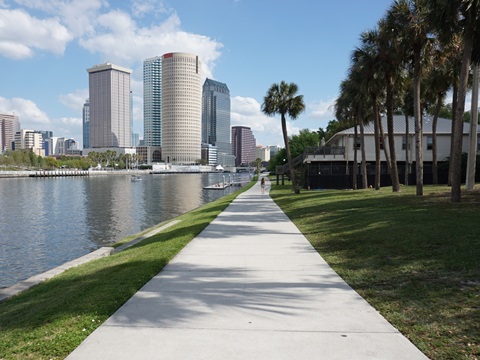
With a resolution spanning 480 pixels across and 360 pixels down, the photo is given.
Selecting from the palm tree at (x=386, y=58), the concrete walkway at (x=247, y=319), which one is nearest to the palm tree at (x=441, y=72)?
the palm tree at (x=386, y=58)

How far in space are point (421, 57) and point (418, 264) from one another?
55.4 ft

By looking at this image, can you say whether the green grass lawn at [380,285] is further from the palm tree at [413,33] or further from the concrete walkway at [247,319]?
the palm tree at [413,33]

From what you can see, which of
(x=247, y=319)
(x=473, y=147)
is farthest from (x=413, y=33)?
(x=247, y=319)

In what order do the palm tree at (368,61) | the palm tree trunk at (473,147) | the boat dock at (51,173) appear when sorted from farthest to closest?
the boat dock at (51,173)
the palm tree at (368,61)
the palm tree trunk at (473,147)

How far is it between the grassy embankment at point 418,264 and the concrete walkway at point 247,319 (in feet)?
1.24

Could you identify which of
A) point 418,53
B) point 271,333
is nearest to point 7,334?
point 271,333

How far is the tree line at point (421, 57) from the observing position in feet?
51.4

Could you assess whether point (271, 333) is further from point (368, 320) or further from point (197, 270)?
point (197, 270)

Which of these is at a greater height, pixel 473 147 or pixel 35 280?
pixel 473 147

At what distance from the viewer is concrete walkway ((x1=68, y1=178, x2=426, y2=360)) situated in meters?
4.50

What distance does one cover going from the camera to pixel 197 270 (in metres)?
8.50

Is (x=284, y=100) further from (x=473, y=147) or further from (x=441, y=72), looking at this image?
(x=473, y=147)

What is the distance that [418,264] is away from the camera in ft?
26.6

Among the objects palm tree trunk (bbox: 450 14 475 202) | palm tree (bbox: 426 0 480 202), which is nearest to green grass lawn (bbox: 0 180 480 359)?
palm tree trunk (bbox: 450 14 475 202)
